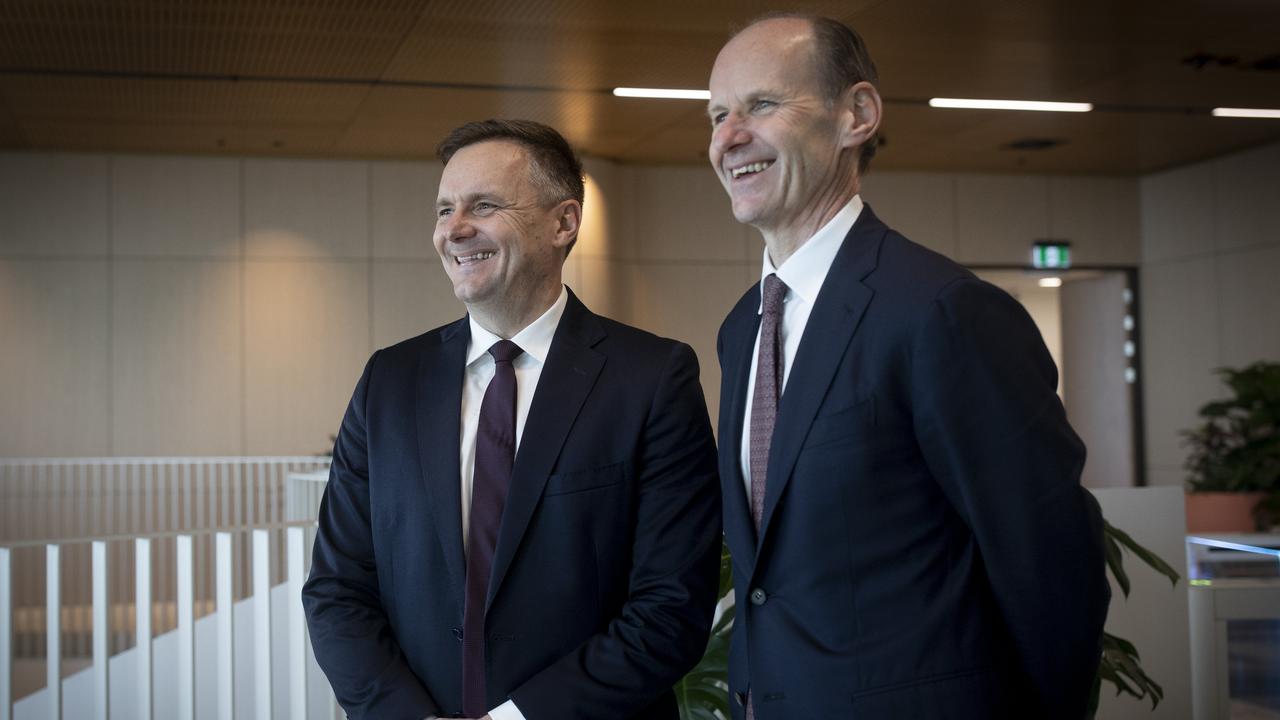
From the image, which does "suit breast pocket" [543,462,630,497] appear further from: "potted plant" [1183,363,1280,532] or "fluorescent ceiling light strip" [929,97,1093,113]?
"fluorescent ceiling light strip" [929,97,1093,113]

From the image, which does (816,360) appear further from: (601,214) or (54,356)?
(54,356)

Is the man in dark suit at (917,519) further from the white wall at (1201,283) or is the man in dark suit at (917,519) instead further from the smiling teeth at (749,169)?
the white wall at (1201,283)

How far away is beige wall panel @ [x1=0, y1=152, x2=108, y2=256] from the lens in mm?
10984

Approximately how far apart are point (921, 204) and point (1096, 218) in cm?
204

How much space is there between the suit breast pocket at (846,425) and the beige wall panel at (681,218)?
11028 mm

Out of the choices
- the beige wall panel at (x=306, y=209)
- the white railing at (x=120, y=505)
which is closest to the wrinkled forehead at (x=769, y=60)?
the white railing at (x=120, y=505)

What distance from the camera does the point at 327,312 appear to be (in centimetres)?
1164

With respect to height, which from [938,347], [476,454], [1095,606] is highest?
[938,347]

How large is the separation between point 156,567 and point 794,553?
1025cm

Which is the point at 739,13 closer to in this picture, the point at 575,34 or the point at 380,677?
the point at 575,34

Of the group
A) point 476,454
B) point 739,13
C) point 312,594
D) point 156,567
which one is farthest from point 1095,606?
point 156,567

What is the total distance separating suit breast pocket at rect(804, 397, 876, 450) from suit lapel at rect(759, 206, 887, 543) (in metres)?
0.01

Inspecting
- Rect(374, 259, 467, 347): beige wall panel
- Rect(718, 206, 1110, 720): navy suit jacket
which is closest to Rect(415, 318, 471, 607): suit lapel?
Rect(718, 206, 1110, 720): navy suit jacket

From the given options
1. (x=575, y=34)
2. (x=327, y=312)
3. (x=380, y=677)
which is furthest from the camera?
(x=327, y=312)
